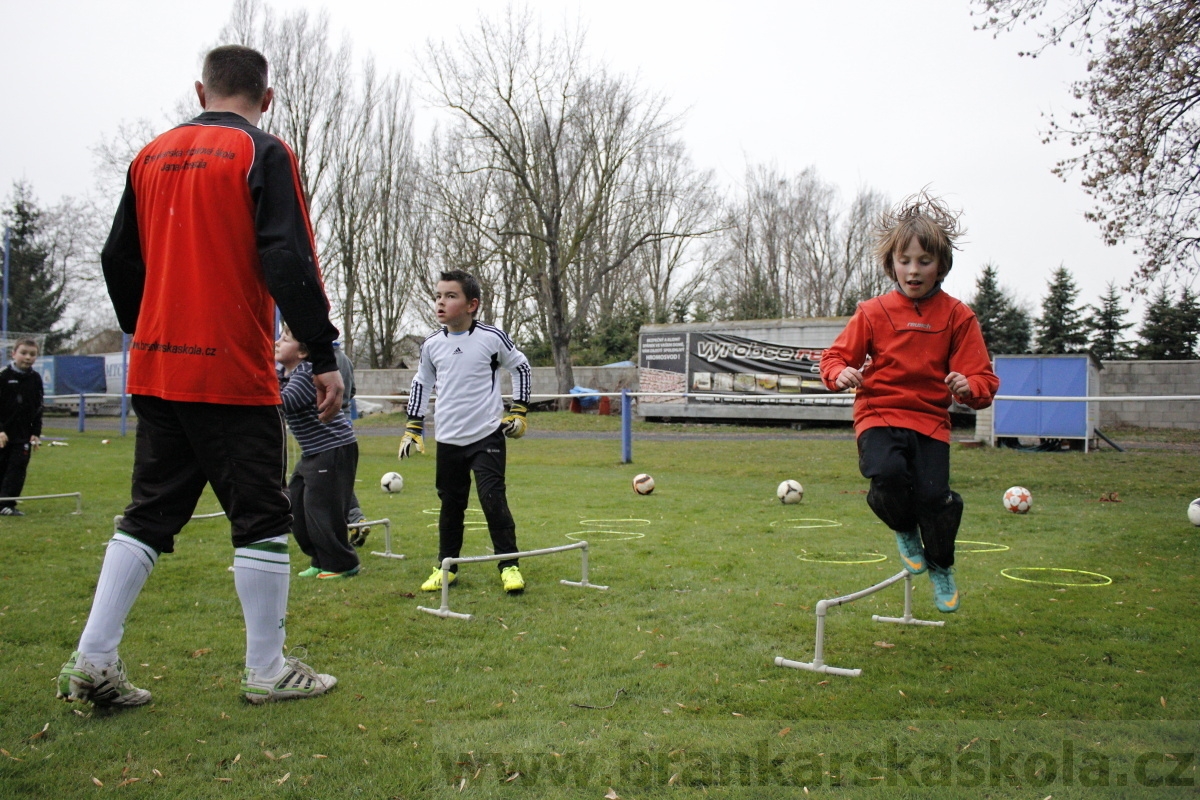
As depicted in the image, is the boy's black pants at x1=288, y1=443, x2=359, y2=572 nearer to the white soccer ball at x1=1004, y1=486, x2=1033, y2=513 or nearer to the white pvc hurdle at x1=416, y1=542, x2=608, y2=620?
the white pvc hurdle at x1=416, y1=542, x2=608, y2=620

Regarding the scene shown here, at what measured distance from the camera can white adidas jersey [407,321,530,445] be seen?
5.66m

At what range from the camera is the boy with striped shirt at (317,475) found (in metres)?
5.95

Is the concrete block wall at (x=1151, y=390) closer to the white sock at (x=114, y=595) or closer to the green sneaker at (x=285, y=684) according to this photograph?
the green sneaker at (x=285, y=684)

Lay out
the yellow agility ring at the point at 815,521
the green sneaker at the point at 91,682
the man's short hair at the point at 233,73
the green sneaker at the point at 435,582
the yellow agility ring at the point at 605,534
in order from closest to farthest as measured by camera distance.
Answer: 1. the green sneaker at the point at 91,682
2. the man's short hair at the point at 233,73
3. the green sneaker at the point at 435,582
4. the yellow agility ring at the point at 605,534
5. the yellow agility ring at the point at 815,521

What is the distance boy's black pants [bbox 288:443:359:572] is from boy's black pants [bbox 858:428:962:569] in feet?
12.4

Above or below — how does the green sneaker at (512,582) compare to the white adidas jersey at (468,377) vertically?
below

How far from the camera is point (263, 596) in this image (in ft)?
11.0

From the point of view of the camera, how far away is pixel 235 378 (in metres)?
3.19

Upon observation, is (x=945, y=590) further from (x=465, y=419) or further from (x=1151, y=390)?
(x=1151, y=390)

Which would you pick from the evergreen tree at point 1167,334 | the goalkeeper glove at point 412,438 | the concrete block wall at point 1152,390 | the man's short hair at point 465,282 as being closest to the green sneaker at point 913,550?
the man's short hair at point 465,282

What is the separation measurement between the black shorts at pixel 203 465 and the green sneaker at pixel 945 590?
320cm

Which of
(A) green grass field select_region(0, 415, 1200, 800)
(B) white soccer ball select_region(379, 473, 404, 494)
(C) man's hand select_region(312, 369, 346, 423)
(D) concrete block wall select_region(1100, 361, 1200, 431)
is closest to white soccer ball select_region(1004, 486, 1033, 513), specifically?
(A) green grass field select_region(0, 415, 1200, 800)

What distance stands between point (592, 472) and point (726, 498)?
4.07m

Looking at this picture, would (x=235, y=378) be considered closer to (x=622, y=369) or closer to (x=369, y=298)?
(x=622, y=369)
